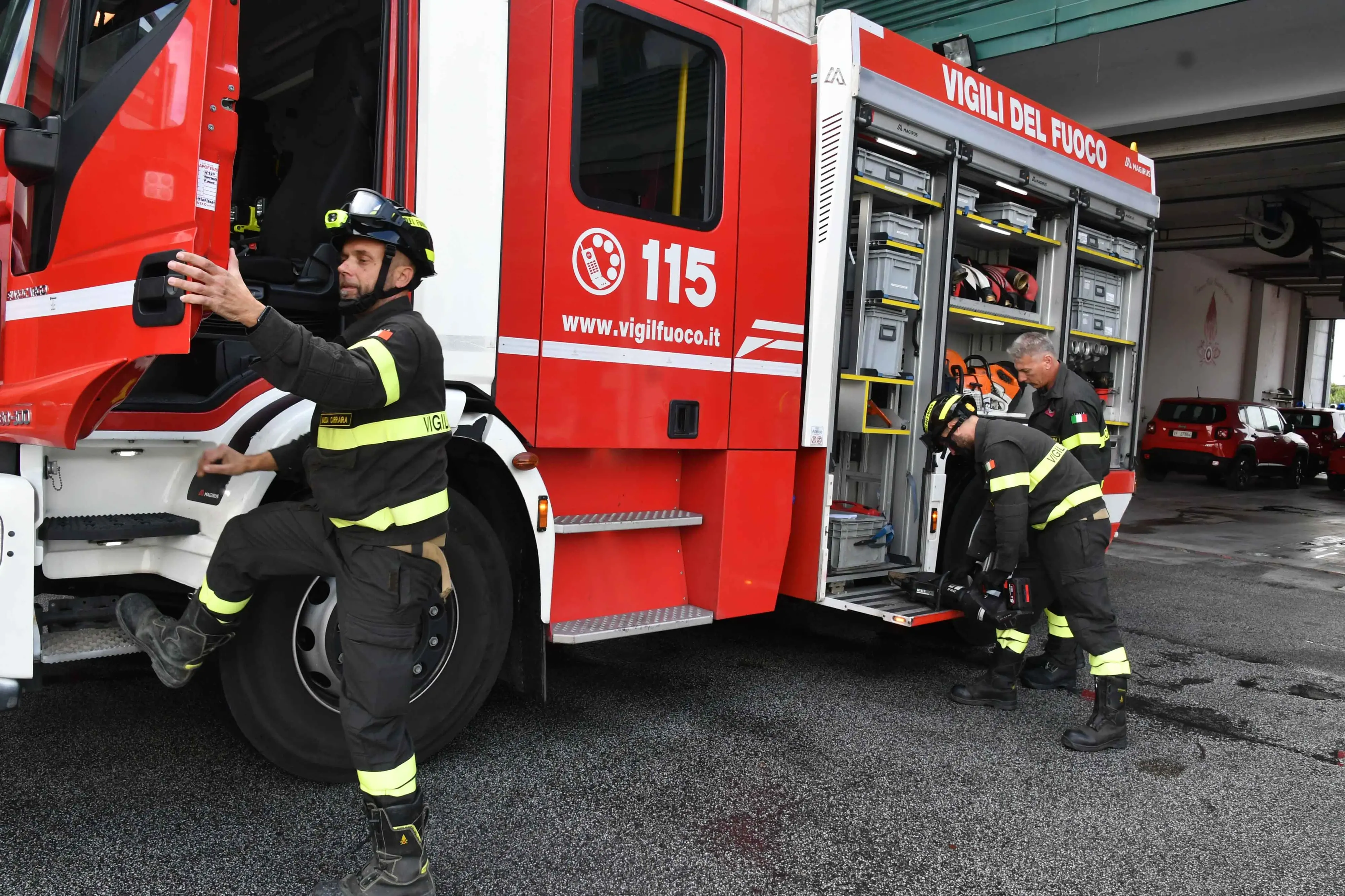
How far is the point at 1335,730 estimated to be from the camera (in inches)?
180

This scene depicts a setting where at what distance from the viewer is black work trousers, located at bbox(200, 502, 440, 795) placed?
8.34 ft

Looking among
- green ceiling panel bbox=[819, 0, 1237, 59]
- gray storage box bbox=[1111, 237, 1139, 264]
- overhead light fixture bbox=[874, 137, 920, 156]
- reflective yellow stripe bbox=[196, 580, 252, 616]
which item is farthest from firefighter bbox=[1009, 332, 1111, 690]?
green ceiling panel bbox=[819, 0, 1237, 59]

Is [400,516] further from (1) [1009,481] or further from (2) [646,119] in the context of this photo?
(1) [1009,481]

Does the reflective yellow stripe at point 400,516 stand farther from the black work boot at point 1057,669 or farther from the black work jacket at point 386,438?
the black work boot at point 1057,669

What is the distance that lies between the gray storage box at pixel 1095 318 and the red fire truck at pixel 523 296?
2.88 feet

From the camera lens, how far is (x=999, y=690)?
462 cm

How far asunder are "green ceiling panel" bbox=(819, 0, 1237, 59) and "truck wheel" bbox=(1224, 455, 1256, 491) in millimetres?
11402

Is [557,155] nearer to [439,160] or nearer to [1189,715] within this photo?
[439,160]

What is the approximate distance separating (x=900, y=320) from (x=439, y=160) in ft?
8.28

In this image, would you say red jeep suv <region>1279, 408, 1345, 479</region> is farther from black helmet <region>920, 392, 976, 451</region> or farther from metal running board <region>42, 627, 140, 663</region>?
metal running board <region>42, 627, 140, 663</region>

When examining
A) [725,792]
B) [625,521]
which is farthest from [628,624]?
[725,792]

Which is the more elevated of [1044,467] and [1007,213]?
[1007,213]

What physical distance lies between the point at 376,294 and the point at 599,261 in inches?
47.5

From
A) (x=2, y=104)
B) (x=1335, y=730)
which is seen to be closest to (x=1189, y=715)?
(x=1335, y=730)
